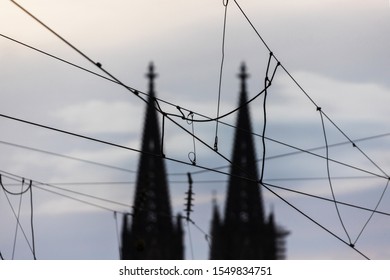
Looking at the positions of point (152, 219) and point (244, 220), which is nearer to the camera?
point (152, 219)

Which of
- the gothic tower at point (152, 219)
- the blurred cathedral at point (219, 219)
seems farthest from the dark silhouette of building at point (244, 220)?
the gothic tower at point (152, 219)

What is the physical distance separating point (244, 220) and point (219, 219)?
7.70 feet

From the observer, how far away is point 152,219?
95875 mm

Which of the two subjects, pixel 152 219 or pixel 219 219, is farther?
pixel 219 219

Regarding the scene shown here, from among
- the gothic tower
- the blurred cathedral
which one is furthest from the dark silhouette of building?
the gothic tower

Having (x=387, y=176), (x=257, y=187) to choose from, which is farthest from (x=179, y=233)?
(x=387, y=176)

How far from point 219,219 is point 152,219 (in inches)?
293

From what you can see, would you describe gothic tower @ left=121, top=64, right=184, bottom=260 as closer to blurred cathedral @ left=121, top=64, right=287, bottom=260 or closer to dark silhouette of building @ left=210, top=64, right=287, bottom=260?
blurred cathedral @ left=121, top=64, right=287, bottom=260

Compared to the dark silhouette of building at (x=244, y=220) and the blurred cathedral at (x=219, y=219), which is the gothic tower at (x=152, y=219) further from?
the dark silhouette of building at (x=244, y=220)

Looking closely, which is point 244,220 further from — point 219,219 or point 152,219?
point 152,219

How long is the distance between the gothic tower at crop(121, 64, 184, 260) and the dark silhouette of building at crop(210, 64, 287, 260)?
476cm

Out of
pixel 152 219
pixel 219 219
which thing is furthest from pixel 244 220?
pixel 152 219
